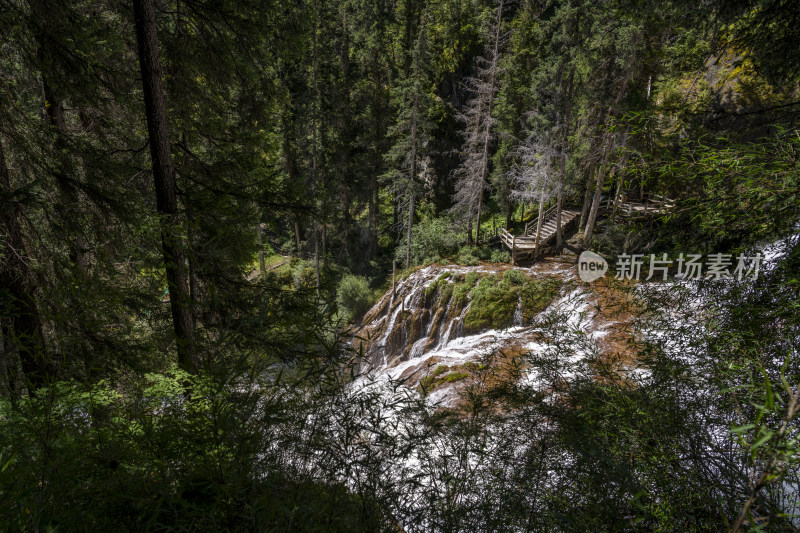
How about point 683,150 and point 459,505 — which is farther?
point 683,150

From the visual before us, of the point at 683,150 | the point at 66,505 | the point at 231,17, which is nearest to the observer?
the point at 66,505

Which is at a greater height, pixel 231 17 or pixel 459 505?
pixel 231 17

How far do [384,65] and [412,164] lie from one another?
1112 centimetres

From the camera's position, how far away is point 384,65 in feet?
81.9

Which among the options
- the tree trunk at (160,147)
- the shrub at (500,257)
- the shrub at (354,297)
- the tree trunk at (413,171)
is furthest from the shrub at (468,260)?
the tree trunk at (160,147)

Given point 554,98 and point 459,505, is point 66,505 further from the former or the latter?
point 554,98

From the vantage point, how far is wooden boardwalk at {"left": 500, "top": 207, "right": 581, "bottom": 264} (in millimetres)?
16922

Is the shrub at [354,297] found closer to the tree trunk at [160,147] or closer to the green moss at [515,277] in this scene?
the green moss at [515,277]

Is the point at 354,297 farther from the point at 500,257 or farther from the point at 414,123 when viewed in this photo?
the point at 414,123

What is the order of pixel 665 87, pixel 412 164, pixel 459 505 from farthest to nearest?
pixel 412 164 < pixel 665 87 < pixel 459 505

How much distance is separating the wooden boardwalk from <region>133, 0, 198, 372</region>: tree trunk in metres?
14.6

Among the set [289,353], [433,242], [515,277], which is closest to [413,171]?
[433,242]

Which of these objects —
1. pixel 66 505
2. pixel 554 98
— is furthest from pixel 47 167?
pixel 554 98

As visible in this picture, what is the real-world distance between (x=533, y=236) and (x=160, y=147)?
680 inches
